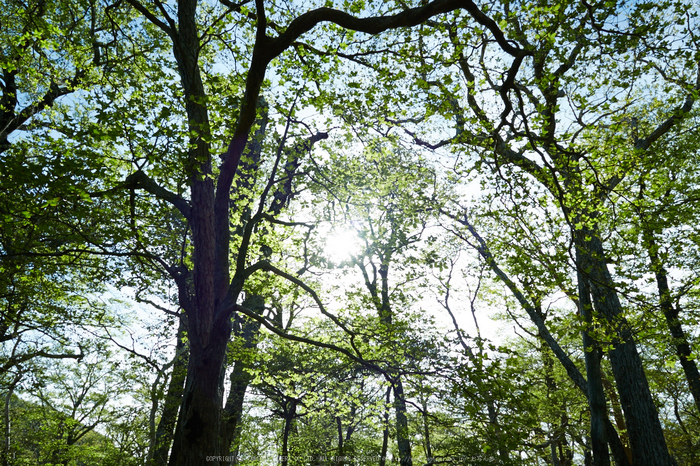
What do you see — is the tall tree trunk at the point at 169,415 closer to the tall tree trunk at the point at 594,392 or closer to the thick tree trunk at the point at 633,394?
the tall tree trunk at the point at 594,392

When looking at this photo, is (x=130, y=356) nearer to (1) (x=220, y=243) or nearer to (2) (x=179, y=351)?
(2) (x=179, y=351)

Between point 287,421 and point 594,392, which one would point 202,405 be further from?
point 594,392

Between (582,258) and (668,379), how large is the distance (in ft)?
46.2

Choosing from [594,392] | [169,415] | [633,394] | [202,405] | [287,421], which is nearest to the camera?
Answer: [202,405]

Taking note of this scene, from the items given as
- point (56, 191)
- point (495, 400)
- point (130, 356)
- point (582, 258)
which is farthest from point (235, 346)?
point (582, 258)

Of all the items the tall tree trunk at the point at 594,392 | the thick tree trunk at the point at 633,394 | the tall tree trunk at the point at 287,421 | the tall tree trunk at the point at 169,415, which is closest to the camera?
the tall tree trunk at the point at 594,392

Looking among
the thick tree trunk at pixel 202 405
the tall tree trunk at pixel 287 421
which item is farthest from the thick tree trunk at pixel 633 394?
the tall tree trunk at pixel 287 421

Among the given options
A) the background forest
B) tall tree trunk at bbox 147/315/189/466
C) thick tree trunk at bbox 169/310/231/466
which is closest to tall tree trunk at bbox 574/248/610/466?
the background forest

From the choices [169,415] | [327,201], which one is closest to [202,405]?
[327,201]

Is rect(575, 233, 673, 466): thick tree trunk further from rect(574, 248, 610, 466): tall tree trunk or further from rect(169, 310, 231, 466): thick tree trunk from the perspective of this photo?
rect(169, 310, 231, 466): thick tree trunk

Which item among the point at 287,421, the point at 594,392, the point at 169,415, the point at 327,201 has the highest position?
the point at 327,201

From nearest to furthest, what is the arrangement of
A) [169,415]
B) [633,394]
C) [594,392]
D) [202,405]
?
[202,405] → [594,392] → [633,394] → [169,415]

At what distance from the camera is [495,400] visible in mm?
5082

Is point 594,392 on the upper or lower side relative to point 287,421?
upper
